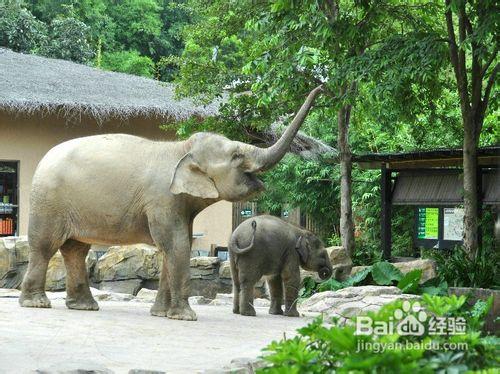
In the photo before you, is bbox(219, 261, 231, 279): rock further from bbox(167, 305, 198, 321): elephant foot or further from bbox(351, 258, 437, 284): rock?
bbox(167, 305, 198, 321): elephant foot

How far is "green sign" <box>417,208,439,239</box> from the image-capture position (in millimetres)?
15398

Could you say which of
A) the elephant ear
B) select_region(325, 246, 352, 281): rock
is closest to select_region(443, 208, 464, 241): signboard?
select_region(325, 246, 352, 281): rock

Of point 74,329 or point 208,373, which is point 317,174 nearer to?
point 74,329

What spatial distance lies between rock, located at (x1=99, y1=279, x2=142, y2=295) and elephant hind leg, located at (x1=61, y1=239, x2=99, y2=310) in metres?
4.53

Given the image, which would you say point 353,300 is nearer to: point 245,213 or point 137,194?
point 137,194

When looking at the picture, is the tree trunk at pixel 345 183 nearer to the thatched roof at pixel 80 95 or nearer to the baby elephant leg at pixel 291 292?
the thatched roof at pixel 80 95

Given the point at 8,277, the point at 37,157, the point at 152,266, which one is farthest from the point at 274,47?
the point at 37,157

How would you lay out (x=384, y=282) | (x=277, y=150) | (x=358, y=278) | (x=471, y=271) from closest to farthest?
(x=277, y=150) → (x=471, y=271) → (x=384, y=282) → (x=358, y=278)

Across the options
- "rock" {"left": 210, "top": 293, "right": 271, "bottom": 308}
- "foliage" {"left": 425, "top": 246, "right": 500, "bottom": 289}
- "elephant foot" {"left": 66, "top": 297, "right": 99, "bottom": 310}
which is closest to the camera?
"elephant foot" {"left": 66, "top": 297, "right": 99, "bottom": 310}

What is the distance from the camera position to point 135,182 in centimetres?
1007

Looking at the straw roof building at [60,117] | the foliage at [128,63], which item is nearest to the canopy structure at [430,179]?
the straw roof building at [60,117]

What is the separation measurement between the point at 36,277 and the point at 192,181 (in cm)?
202

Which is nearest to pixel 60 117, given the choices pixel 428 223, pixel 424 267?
pixel 428 223

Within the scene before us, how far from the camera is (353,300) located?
421 inches
